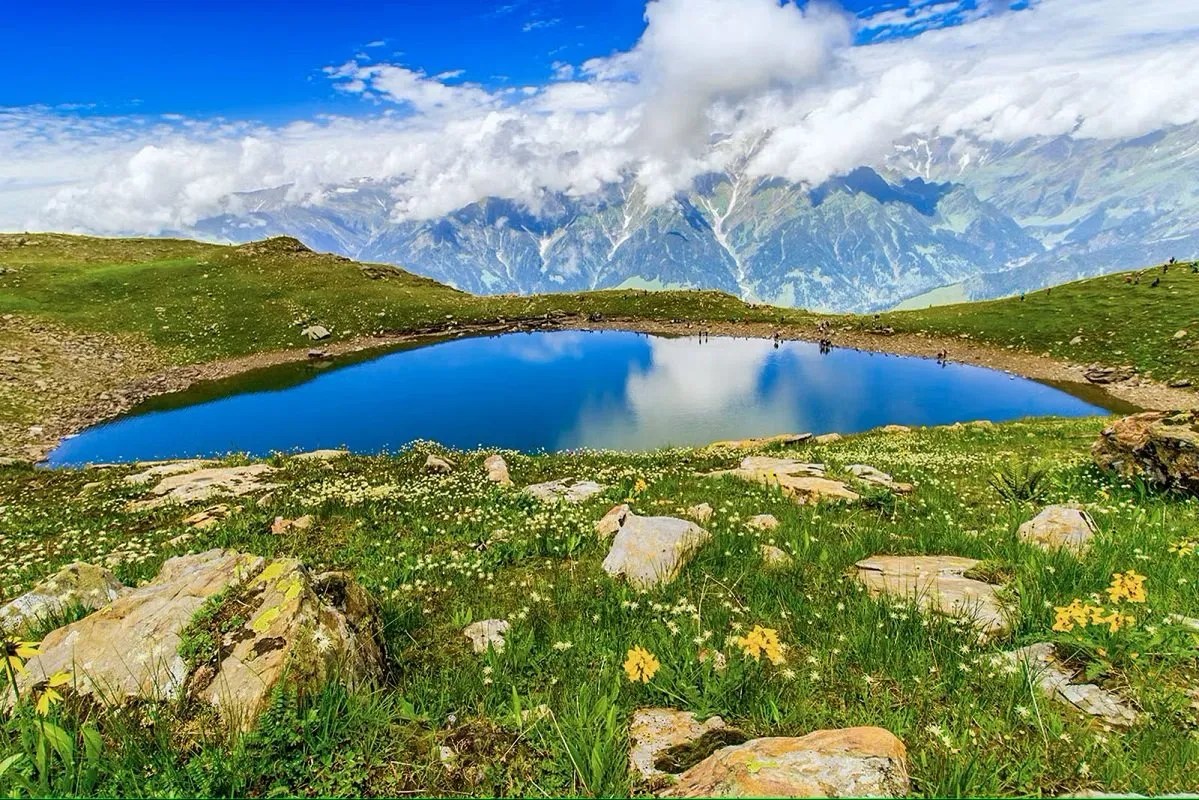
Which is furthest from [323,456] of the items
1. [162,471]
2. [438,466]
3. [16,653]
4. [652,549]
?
[16,653]

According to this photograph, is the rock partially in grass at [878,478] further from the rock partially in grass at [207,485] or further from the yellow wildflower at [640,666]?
the rock partially in grass at [207,485]

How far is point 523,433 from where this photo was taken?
123 feet

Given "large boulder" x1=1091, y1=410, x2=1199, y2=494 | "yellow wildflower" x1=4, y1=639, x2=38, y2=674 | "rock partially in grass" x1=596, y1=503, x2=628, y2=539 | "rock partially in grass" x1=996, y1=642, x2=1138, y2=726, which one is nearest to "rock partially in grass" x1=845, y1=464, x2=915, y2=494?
"large boulder" x1=1091, y1=410, x2=1199, y2=494

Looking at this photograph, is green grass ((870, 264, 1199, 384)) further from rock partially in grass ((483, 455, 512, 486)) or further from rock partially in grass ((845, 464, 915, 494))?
rock partially in grass ((483, 455, 512, 486))

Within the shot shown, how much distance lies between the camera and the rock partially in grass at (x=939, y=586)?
233 inches

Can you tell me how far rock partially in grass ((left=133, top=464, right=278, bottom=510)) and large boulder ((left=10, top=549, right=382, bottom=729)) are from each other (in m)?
12.1

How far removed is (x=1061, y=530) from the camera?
8727mm

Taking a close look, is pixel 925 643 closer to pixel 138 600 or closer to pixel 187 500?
pixel 138 600

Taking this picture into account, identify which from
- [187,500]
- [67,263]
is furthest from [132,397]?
[67,263]

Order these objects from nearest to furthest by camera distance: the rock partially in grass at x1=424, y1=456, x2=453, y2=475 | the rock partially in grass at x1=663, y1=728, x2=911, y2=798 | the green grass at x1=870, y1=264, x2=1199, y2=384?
the rock partially in grass at x1=663, y1=728, x2=911, y2=798
the rock partially in grass at x1=424, y1=456, x2=453, y2=475
the green grass at x1=870, y1=264, x2=1199, y2=384

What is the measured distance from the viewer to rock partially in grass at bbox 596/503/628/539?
9.82 m

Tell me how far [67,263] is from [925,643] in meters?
100

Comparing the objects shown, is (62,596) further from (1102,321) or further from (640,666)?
(1102,321)

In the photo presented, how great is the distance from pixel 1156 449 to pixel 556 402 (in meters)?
36.6
